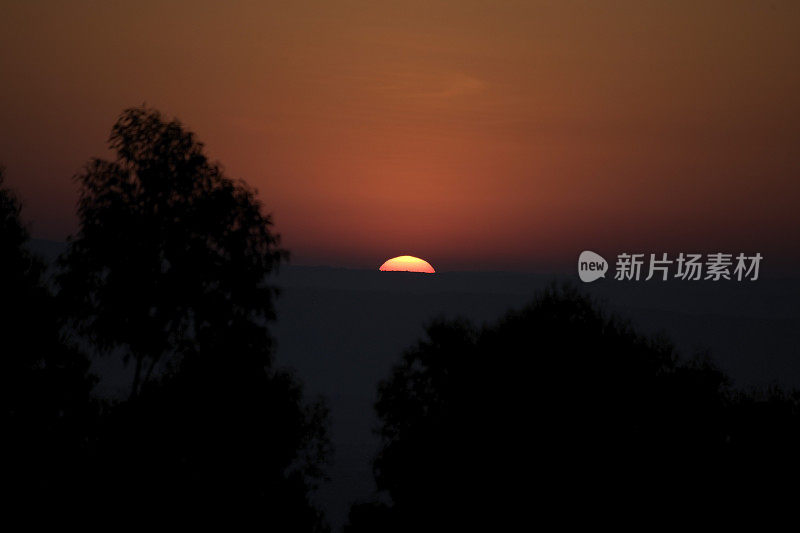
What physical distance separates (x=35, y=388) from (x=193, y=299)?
773cm

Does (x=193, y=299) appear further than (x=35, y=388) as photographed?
Yes

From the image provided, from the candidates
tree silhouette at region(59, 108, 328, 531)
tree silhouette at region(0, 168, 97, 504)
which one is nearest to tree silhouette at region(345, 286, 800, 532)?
tree silhouette at region(59, 108, 328, 531)

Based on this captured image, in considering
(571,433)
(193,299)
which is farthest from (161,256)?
(571,433)

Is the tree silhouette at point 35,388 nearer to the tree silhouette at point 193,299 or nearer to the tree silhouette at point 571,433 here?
the tree silhouette at point 193,299

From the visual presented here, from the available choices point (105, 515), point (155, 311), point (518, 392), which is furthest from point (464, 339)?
point (105, 515)

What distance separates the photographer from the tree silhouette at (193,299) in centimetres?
3891

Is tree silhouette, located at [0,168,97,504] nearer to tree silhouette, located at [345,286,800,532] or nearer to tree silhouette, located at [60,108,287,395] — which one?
tree silhouette, located at [60,108,287,395]

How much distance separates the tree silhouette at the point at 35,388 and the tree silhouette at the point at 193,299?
141cm

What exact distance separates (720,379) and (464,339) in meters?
12.2

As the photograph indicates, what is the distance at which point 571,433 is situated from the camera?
3659 centimetres

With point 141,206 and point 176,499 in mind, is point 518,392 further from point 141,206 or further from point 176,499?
point 141,206

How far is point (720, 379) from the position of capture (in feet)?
131

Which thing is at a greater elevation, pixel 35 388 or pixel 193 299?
pixel 193 299

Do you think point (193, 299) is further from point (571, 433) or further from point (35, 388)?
point (571, 433)
